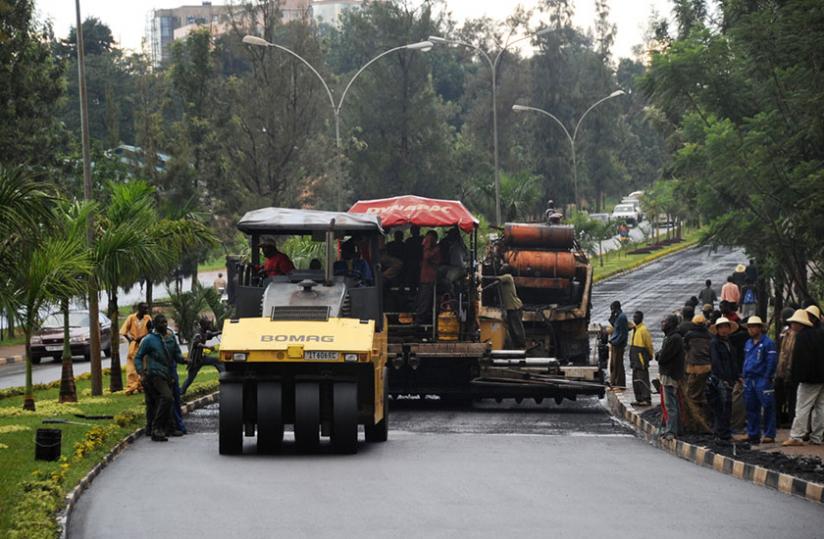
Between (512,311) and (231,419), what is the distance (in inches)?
413

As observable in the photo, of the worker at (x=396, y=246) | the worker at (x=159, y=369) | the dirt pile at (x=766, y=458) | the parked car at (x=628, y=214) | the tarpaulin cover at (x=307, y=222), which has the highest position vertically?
the parked car at (x=628, y=214)

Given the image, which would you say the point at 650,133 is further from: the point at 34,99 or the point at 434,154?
the point at 34,99

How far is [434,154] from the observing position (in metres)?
79.8

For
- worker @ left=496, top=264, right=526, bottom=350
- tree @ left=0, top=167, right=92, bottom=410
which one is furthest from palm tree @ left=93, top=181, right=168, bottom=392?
worker @ left=496, top=264, right=526, bottom=350

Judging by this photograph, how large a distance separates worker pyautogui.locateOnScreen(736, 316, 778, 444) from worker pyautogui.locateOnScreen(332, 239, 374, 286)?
494cm

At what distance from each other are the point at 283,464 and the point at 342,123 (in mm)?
63479

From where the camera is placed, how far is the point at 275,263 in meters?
20.6

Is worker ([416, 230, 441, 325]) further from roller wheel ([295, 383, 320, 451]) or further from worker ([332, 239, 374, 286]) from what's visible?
roller wheel ([295, 383, 320, 451])

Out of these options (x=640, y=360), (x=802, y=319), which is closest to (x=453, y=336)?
(x=640, y=360)

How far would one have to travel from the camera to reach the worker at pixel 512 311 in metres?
28.0

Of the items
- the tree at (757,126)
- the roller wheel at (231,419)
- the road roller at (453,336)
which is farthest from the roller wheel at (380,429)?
the tree at (757,126)

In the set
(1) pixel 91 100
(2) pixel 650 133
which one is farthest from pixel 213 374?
(2) pixel 650 133

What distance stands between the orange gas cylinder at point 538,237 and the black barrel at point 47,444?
1511 cm

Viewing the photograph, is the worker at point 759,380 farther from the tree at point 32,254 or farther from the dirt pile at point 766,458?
the tree at point 32,254
